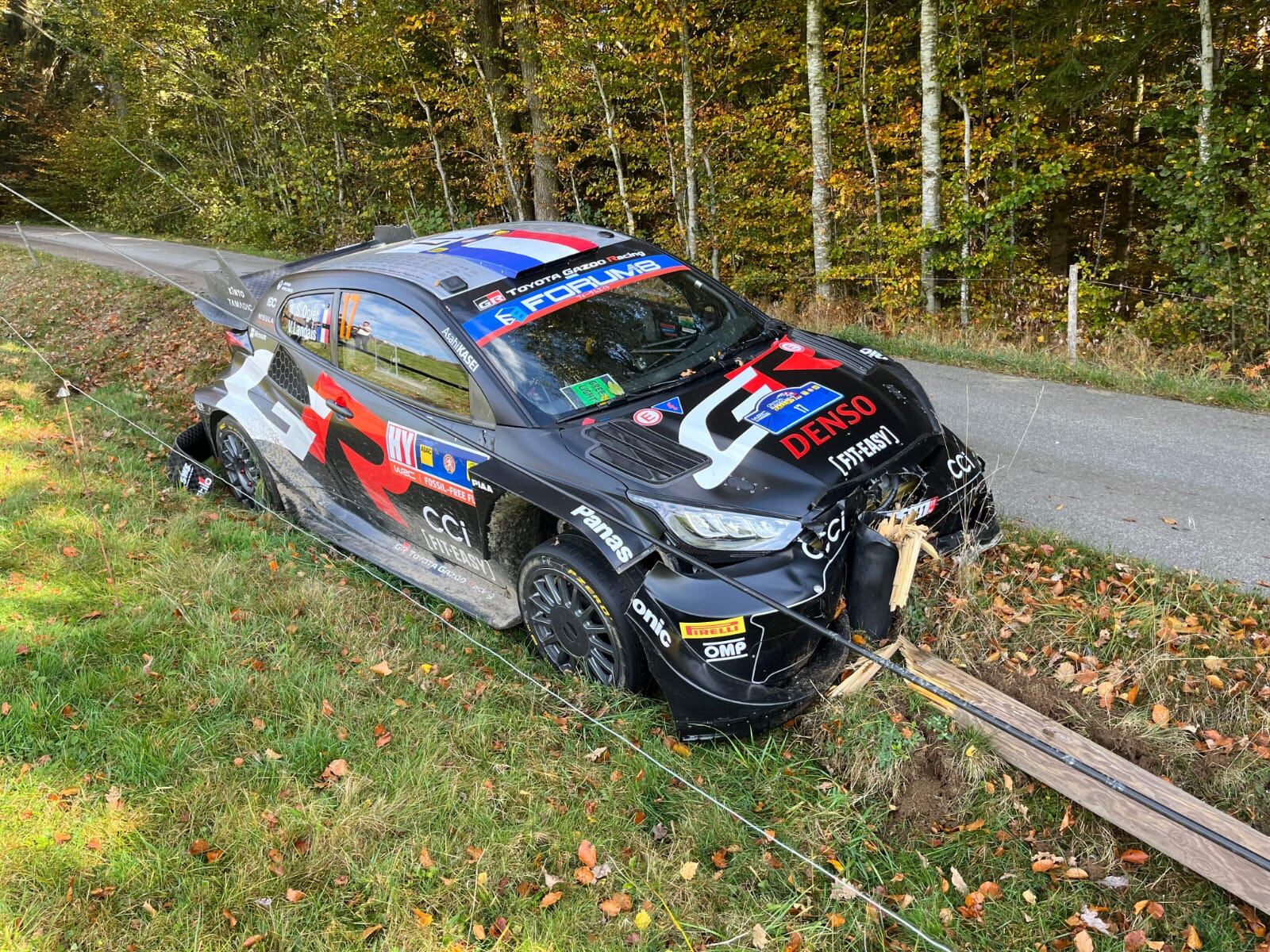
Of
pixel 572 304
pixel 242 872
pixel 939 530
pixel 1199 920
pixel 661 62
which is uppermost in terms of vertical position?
pixel 661 62

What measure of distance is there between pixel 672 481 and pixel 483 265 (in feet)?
6.10

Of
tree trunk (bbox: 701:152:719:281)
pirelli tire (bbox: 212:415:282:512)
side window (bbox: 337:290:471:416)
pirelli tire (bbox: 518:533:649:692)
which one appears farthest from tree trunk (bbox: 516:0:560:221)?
pirelli tire (bbox: 518:533:649:692)

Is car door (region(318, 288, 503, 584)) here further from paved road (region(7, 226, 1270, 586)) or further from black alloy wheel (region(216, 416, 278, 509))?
paved road (region(7, 226, 1270, 586))

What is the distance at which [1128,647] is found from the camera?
358cm

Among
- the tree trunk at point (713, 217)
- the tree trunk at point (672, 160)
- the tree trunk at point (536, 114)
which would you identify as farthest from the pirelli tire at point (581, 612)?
the tree trunk at point (536, 114)

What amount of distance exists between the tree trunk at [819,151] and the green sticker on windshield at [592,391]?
8.47 meters

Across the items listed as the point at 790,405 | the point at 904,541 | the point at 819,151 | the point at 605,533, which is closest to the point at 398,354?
the point at 605,533

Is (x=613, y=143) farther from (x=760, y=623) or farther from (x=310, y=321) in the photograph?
(x=760, y=623)

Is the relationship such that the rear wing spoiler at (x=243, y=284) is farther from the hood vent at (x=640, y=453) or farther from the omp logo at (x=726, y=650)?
the omp logo at (x=726, y=650)

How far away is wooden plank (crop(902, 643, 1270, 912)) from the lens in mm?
2510

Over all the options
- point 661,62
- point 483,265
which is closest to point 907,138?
point 661,62

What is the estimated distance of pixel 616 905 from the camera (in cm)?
269

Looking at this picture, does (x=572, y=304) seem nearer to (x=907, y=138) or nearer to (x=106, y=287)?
(x=907, y=138)

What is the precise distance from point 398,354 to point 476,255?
768 millimetres
